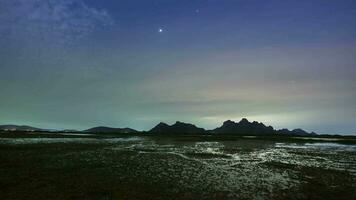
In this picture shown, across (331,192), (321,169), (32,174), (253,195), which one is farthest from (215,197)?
(321,169)

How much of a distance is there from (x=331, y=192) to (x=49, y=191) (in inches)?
652

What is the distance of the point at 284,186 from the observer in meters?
20.0

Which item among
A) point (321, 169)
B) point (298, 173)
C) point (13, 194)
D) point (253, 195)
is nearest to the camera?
point (13, 194)

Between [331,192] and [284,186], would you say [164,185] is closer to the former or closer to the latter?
[284,186]

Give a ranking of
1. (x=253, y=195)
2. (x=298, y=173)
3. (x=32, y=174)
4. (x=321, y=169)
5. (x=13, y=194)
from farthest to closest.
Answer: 1. (x=321, y=169)
2. (x=298, y=173)
3. (x=32, y=174)
4. (x=253, y=195)
5. (x=13, y=194)

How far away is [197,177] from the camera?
22.8 metres

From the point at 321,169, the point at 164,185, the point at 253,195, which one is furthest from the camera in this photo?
the point at 321,169

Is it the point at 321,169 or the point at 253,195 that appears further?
the point at 321,169

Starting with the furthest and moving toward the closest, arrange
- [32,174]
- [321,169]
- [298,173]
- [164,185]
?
[321,169] → [298,173] → [32,174] → [164,185]

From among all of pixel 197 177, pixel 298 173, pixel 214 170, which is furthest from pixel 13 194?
pixel 298 173

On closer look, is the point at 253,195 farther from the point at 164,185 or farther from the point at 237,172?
the point at 237,172

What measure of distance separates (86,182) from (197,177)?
26.7 ft

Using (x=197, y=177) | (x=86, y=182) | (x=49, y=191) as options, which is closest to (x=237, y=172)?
(x=197, y=177)

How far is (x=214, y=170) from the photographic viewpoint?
26.7 meters
